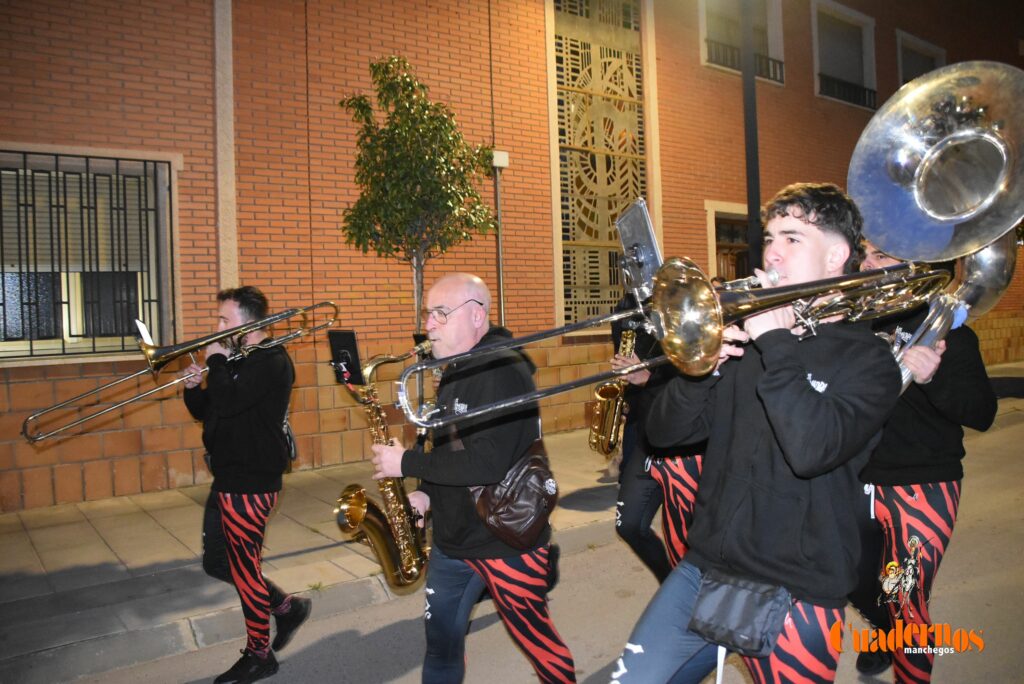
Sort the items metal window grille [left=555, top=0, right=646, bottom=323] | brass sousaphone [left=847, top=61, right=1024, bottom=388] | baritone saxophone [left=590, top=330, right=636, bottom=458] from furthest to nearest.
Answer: metal window grille [left=555, top=0, right=646, bottom=323] < baritone saxophone [left=590, top=330, right=636, bottom=458] < brass sousaphone [left=847, top=61, right=1024, bottom=388]

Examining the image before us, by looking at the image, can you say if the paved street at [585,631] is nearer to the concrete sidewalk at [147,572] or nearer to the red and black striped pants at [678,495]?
the concrete sidewalk at [147,572]

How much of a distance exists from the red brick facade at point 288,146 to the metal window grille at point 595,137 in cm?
39

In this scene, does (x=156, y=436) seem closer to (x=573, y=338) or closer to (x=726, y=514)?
(x=573, y=338)

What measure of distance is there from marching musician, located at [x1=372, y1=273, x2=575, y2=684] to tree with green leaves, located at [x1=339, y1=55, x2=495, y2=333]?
3.41m

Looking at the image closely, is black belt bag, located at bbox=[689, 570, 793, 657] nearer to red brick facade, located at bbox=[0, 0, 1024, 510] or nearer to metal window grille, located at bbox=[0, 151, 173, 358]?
red brick facade, located at bbox=[0, 0, 1024, 510]

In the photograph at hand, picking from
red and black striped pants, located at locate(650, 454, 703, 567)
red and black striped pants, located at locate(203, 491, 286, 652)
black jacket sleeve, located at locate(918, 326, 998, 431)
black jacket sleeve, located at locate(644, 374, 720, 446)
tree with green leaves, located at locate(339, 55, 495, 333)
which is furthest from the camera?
tree with green leaves, located at locate(339, 55, 495, 333)

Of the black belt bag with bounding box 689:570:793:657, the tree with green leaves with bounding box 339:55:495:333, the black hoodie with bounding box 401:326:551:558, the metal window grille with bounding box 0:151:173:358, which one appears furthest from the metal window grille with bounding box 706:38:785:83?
the black belt bag with bounding box 689:570:793:657

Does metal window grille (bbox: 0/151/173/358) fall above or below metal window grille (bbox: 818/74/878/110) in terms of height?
below

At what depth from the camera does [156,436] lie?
7.49 metres

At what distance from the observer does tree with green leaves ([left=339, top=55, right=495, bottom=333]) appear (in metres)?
6.27

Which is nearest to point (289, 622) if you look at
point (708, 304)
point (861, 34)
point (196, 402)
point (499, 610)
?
point (196, 402)

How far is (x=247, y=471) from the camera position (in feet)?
12.5

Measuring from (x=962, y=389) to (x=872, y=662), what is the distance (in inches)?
62.4

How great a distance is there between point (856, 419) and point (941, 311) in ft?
4.01
